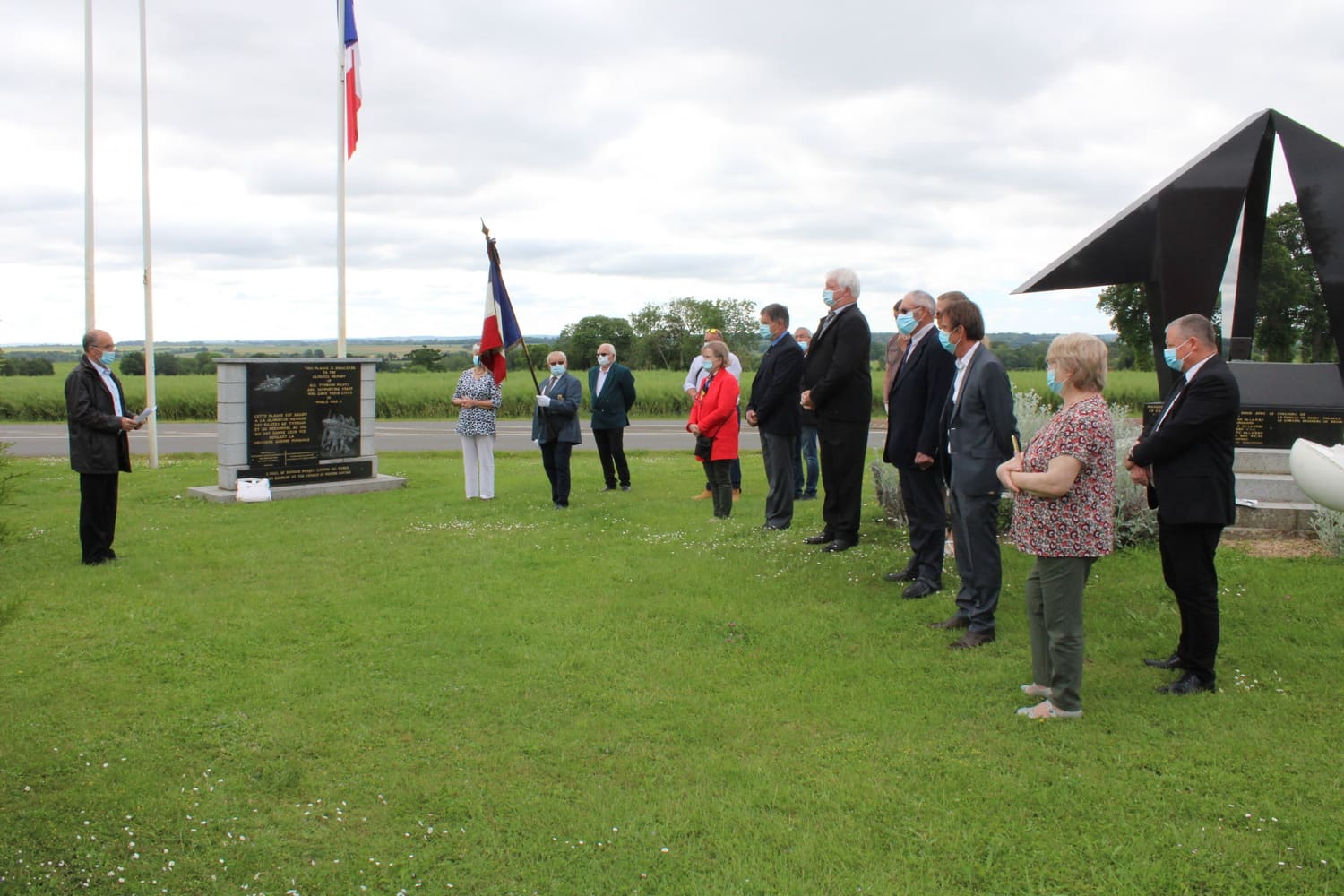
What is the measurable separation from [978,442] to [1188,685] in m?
1.72

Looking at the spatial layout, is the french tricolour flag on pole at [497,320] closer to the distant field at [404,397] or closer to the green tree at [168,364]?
the distant field at [404,397]

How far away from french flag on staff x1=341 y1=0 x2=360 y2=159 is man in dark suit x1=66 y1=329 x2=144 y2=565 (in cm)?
711

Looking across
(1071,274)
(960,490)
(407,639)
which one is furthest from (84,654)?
(1071,274)

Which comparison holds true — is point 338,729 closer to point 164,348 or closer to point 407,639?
point 407,639

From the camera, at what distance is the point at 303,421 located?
13148 millimetres

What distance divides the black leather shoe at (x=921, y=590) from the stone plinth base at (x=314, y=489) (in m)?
8.67

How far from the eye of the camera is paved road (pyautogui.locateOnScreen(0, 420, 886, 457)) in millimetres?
21766

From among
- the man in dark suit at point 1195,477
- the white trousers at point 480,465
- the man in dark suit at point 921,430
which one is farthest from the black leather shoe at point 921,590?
the white trousers at point 480,465

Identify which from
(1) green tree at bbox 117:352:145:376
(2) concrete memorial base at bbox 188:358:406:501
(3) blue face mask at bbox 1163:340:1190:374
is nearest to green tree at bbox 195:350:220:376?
(1) green tree at bbox 117:352:145:376

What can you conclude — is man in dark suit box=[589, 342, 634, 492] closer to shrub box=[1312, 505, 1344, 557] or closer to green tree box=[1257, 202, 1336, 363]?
shrub box=[1312, 505, 1344, 557]

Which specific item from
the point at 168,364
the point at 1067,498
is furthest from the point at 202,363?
the point at 1067,498

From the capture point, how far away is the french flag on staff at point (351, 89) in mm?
14891

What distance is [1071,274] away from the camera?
9.34m

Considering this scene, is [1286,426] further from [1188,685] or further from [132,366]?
[132,366]
